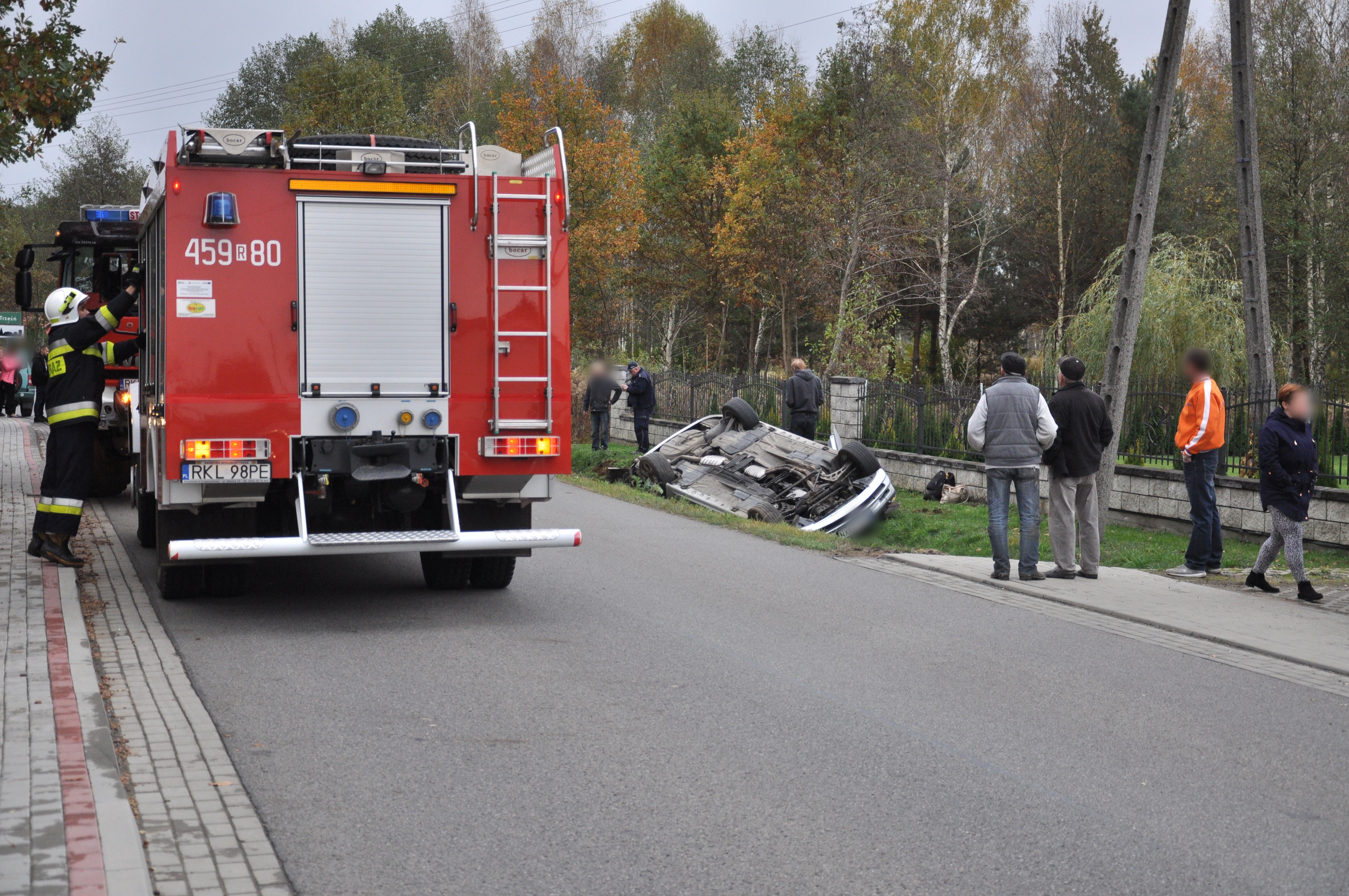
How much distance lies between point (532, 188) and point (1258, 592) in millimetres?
6712

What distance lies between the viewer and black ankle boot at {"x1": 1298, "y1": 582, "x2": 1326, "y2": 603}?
32.3 feet

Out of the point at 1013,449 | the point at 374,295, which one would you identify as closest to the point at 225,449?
the point at 374,295

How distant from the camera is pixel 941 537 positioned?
15617mm

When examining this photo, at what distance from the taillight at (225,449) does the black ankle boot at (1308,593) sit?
777cm

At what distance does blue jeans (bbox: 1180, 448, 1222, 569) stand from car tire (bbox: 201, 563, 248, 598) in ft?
25.7

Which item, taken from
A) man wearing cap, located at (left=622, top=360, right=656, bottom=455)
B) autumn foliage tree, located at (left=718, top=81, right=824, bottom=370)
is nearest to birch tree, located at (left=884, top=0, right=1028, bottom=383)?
autumn foliage tree, located at (left=718, top=81, right=824, bottom=370)

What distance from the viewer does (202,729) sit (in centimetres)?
578

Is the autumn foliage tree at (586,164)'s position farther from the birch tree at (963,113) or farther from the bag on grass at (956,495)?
the bag on grass at (956,495)

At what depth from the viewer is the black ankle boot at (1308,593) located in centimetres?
984

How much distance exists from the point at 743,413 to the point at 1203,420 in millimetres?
8839

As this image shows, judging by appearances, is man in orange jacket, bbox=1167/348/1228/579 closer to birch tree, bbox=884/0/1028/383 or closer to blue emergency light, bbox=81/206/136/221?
blue emergency light, bbox=81/206/136/221

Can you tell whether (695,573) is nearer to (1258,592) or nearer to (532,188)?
(532,188)

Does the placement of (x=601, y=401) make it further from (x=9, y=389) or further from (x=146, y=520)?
(x=9, y=389)

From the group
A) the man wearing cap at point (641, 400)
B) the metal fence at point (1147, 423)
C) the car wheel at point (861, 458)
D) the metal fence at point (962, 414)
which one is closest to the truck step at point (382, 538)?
the metal fence at point (1147, 423)
